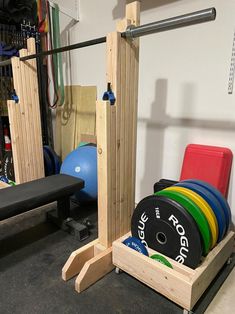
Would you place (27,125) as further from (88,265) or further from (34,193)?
(88,265)

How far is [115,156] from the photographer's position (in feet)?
4.93

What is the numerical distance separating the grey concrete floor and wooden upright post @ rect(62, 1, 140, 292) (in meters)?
0.08

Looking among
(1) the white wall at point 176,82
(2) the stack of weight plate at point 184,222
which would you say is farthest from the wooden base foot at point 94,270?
(1) the white wall at point 176,82

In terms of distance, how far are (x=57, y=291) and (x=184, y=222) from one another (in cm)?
84

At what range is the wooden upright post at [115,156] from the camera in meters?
1.39

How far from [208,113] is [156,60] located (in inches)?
26.7

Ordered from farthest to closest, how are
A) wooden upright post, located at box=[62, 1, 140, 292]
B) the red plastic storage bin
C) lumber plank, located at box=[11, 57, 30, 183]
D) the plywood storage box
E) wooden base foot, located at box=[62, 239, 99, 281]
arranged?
lumber plank, located at box=[11, 57, 30, 183] < the red plastic storage bin < wooden base foot, located at box=[62, 239, 99, 281] < wooden upright post, located at box=[62, 1, 140, 292] < the plywood storage box

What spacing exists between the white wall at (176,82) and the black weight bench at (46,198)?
2.71ft

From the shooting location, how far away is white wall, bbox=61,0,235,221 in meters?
1.87

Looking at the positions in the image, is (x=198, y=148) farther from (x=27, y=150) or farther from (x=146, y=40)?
(x=27, y=150)

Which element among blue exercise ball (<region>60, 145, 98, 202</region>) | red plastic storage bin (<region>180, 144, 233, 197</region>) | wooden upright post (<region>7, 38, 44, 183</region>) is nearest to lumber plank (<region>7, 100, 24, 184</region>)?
wooden upright post (<region>7, 38, 44, 183</region>)

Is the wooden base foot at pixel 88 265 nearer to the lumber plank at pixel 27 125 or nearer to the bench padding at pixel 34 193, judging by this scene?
the bench padding at pixel 34 193

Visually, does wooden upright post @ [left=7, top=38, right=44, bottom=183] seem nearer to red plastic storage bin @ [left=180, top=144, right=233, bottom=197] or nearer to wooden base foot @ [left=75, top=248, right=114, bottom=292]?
wooden base foot @ [left=75, top=248, right=114, bottom=292]

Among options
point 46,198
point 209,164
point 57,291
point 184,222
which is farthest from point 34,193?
point 209,164
